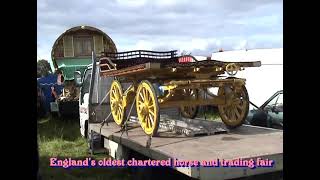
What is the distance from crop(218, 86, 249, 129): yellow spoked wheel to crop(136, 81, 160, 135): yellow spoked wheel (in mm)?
1067

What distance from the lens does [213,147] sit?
400 cm

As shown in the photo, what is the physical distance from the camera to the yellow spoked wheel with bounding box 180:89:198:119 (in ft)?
17.2

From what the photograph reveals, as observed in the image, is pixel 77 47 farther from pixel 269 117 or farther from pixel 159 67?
pixel 159 67

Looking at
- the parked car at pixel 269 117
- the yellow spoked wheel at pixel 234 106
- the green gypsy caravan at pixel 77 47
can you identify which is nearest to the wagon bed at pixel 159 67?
the yellow spoked wheel at pixel 234 106

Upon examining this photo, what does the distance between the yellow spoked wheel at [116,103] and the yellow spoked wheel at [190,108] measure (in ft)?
3.56

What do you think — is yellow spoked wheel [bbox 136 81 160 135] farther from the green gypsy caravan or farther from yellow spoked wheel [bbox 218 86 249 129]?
the green gypsy caravan

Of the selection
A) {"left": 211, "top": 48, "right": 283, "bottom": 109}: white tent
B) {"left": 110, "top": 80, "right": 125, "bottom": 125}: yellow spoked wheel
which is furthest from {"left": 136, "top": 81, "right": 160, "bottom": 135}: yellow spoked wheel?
{"left": 211, "top": 48, "right": 283, "bottom": 109}: white tent

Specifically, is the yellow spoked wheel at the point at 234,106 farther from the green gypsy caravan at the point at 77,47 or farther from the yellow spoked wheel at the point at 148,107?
the green gypsy caravan at the point at 77,47

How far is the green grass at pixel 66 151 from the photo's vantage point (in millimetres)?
6312

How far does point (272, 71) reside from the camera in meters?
14.0

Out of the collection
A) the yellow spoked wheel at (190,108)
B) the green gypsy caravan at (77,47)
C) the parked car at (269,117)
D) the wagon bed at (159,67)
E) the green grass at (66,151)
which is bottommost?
the green grass at (66,151)
